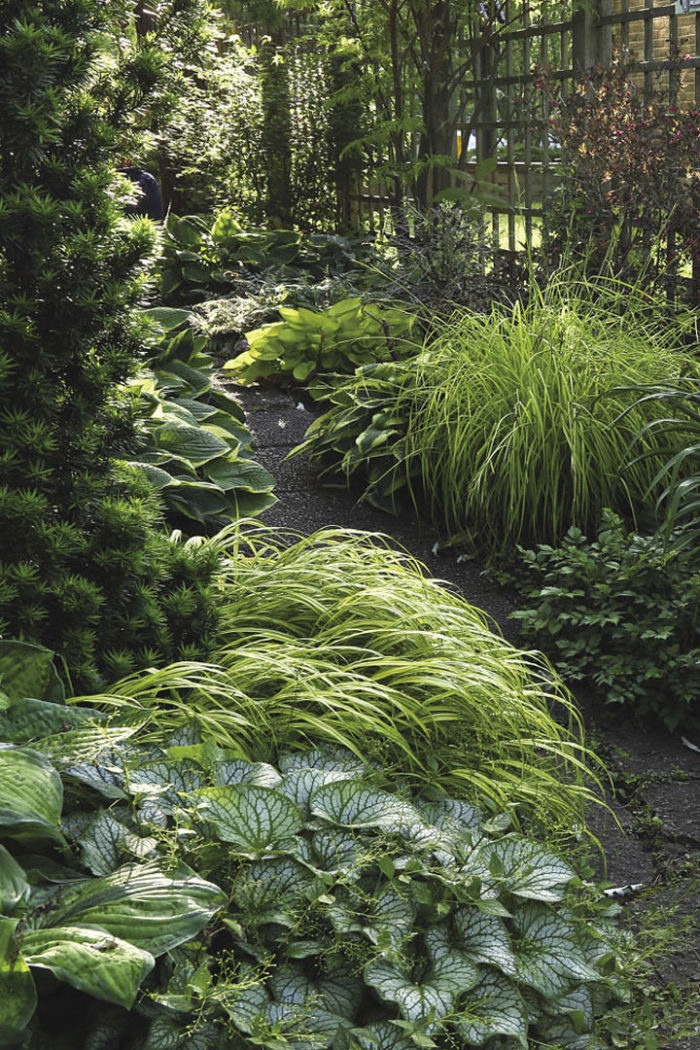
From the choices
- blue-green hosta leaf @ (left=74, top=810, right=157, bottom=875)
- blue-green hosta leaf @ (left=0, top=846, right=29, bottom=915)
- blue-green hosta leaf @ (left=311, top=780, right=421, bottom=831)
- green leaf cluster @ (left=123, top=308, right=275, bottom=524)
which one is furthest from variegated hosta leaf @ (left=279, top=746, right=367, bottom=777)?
green leaf cluster @ (left=123, top=308, right=275, bottom=524)

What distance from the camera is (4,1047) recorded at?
1.52 meters

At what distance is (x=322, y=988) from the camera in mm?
1726

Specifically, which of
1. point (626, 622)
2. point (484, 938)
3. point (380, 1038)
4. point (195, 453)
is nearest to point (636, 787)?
point (626, 622)

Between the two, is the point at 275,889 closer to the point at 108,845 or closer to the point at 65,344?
the point at 108,845

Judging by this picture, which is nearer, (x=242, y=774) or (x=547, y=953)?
(x=547, y=953)

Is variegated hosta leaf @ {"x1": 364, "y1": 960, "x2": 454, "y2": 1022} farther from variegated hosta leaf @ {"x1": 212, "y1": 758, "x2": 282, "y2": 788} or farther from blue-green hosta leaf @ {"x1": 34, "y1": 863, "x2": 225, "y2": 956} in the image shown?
variegated hosta leaf @ {"x1": 212, "y1": 758, "x2": 282, "y2": 788}

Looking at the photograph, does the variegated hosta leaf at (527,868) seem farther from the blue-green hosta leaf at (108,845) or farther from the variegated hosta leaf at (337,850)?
the blue-green hosta leaf at (108,845)

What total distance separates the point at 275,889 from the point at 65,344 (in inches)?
47.6

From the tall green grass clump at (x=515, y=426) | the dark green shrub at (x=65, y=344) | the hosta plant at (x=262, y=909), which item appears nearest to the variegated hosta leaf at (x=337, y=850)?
the hosta plant at (x=262, y=909)

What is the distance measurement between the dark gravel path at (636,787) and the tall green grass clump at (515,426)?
0.51 ft

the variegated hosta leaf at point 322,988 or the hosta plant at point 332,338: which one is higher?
the hosta plant at point 332,338

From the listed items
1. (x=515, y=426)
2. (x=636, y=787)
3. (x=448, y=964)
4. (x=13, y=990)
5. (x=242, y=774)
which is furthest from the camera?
(x=515, y=426)

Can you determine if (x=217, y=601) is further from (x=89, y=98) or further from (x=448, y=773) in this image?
(x=89, y=98)

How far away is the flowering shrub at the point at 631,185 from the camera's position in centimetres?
497
